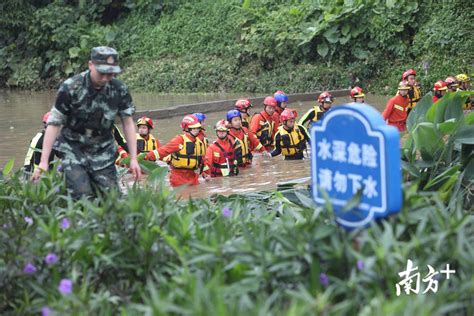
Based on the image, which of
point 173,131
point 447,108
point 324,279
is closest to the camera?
point 324,279

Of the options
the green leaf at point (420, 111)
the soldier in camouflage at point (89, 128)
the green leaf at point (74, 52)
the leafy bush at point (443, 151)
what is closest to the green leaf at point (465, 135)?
the leafy bush at point (443, 151)

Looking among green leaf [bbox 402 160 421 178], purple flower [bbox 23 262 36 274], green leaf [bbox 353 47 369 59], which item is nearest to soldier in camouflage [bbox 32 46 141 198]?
purple flower [bbox 23 262 36 274]

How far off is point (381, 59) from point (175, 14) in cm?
1030

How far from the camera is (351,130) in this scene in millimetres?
4656

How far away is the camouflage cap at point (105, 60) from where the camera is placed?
21.0ft

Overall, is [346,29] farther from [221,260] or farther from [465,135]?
[221,260]

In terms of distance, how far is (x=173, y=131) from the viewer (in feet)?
61.8

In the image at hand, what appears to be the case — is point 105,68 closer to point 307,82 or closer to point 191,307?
point 191,307

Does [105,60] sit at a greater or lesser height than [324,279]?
greater

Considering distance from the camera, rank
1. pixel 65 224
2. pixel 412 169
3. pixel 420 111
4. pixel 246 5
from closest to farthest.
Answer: pixel 65 224 < pixel 412 169 < pixel 420 111 < pixel 246 5

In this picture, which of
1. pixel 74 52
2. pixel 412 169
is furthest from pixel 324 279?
pixel 74 52

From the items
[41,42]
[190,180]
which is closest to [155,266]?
[190,180]

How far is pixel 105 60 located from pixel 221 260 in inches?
98.7

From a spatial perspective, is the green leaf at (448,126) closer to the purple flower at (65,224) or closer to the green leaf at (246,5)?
the purple flower at (65,224)
